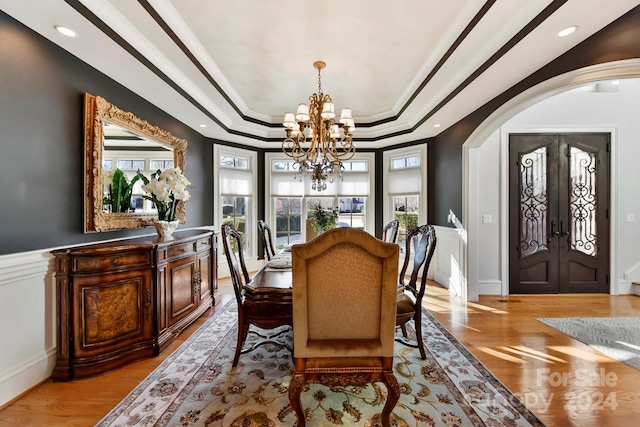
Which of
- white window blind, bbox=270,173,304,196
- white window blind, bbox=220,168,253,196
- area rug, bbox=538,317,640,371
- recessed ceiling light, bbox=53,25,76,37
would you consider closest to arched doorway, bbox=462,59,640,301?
area rug, bbox=538,317,640,371

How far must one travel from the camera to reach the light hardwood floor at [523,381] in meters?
1.75

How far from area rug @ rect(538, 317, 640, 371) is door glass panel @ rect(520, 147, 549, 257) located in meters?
1.20

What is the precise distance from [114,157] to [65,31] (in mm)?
1037

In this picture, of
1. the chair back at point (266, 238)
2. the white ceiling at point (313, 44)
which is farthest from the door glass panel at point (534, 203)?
the chair back at point (266, 238)

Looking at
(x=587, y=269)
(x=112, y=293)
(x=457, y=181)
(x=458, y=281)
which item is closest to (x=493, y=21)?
(x=457, y=181)

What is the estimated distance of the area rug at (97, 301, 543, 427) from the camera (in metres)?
1.71

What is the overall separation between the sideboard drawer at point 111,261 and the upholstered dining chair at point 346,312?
165 centimetres

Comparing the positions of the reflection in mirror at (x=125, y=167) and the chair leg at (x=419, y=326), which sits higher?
the reflection in mirror at (x=125, y=167)

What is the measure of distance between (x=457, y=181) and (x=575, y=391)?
2.90 meters

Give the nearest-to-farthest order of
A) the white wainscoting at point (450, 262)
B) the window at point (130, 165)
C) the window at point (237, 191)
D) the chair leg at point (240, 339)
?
the chair leg at point (240, 339) < the window at point (130, 165) < the white wainscoting at point (450, 262) < the window at point (237, 191)

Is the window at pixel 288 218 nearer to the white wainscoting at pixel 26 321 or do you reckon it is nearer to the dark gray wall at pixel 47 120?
the dark gray wall at pixel 47 120

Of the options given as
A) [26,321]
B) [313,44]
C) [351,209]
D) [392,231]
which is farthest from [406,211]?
[26,321]

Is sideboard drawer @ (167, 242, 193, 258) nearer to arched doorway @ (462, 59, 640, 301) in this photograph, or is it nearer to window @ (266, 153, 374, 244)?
window @ (266, 153, 374, 244)

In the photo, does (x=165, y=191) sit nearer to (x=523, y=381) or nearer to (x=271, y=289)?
(x=271, y=289)
